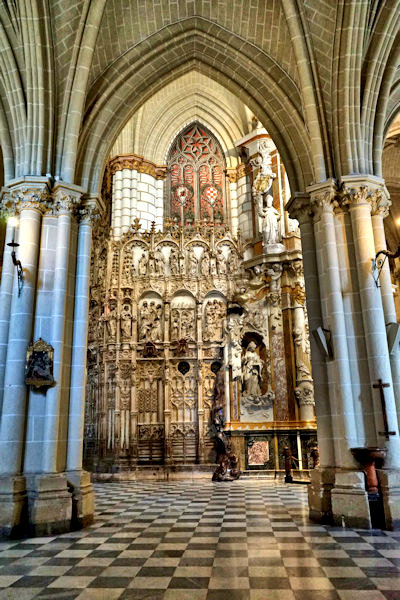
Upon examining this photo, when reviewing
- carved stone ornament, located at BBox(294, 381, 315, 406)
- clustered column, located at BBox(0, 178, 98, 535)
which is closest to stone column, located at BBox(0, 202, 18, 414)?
clustered column, located at BBox(0, 178, 98, 535)

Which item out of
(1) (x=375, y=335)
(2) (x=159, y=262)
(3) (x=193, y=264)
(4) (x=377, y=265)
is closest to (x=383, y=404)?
(1) (x=375, y=335)

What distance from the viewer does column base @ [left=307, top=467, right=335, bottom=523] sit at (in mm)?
7875

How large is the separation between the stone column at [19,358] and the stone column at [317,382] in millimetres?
5019

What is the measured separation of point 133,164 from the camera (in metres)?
20.1

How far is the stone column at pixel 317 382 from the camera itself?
26.5 feet

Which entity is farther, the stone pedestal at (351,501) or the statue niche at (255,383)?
the statue niche at (255,383)

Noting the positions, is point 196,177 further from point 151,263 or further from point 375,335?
point 375,335

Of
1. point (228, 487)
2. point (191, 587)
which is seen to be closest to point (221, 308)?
point (228, 487)

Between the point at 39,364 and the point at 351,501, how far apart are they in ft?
19.1

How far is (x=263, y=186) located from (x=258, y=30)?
7646 mm

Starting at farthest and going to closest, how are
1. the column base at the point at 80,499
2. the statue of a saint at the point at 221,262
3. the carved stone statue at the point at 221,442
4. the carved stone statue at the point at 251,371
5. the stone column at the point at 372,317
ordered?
the statue of a saint at the point at 221,262, the carved stone statue at the point at 251,371, the carved stone statue at the point at 221,442, the stone column at the point at 372,317, the column base at the point at 80,499

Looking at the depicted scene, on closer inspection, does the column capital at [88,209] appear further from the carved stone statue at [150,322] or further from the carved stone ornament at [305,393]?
the carved stone ornament at [305,393]

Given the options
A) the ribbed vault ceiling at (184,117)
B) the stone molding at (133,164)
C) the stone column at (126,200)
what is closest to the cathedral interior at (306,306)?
the stone column at (126,200)

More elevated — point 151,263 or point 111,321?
point 151,263
